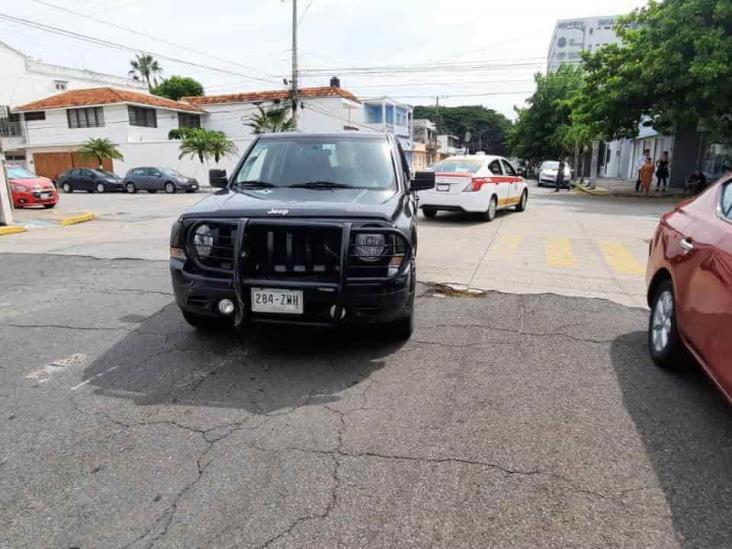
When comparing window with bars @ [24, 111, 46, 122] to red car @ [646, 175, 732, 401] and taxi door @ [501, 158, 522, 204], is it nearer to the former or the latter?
taxi door @ [501, 158, 522, 204]

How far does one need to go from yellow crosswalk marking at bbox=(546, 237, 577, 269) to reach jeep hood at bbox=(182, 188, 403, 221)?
4362 mm

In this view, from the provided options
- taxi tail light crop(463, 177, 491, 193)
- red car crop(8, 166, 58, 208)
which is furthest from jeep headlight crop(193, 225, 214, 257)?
red car crop(8, 166, 58, 208)

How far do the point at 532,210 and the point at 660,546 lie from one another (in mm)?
15477

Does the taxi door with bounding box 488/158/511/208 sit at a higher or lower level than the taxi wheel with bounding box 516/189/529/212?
higher

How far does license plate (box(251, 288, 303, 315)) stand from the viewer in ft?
12.8

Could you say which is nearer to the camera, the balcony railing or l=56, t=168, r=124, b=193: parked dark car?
l=56, t=168, r=124, b=193: parked dark car

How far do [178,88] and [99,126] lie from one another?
2386 centimetres

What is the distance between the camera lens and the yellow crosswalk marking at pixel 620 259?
788cm

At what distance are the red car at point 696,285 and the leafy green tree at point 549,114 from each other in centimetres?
3402

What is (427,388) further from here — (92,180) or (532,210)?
(92,180)

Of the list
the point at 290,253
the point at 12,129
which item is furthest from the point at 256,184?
the point at 12,129

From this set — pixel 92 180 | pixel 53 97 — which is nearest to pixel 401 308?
pixel 92 180

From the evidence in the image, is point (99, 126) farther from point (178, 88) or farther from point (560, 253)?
point (560, 253)

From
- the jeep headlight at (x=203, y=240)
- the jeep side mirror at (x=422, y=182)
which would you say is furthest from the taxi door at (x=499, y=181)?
the jeep headlight at (x=203, y=240)
